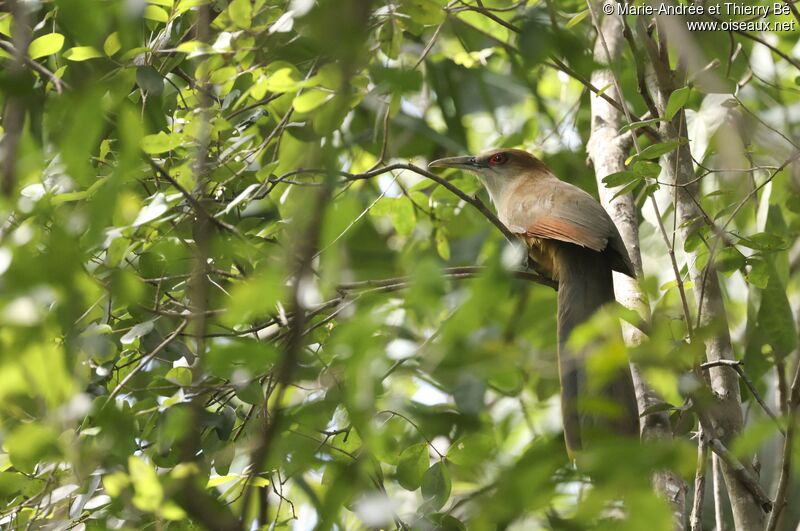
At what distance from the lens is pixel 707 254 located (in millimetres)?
2822

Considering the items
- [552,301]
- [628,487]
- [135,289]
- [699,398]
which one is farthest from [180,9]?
[552,301]

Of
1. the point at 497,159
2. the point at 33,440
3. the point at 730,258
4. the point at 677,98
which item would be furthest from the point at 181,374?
the point at 497,159

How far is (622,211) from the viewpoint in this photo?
345 centimetres

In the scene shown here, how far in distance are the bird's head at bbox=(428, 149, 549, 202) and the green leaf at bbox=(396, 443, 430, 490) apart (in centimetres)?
241

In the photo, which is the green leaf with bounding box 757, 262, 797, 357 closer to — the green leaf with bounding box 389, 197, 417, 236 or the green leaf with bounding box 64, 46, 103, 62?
the green leaf with bounding box 389, 197, 417, 236

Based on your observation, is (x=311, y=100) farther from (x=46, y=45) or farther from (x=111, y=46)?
(x=46, y=45)

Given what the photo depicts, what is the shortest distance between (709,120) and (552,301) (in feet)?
4.33

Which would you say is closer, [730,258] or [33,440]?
[33,440]

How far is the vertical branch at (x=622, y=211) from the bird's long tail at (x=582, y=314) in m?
0.08

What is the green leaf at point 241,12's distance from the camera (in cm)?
247

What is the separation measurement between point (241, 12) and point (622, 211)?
174 cm

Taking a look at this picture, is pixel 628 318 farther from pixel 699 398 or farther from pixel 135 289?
pixel 135 289

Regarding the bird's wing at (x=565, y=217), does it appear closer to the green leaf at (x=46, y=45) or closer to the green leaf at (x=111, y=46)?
the green leaf at (x=111, y=46)

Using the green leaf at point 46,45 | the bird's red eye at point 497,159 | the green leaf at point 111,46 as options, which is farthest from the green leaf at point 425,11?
the bird's red eye at point 497,159
